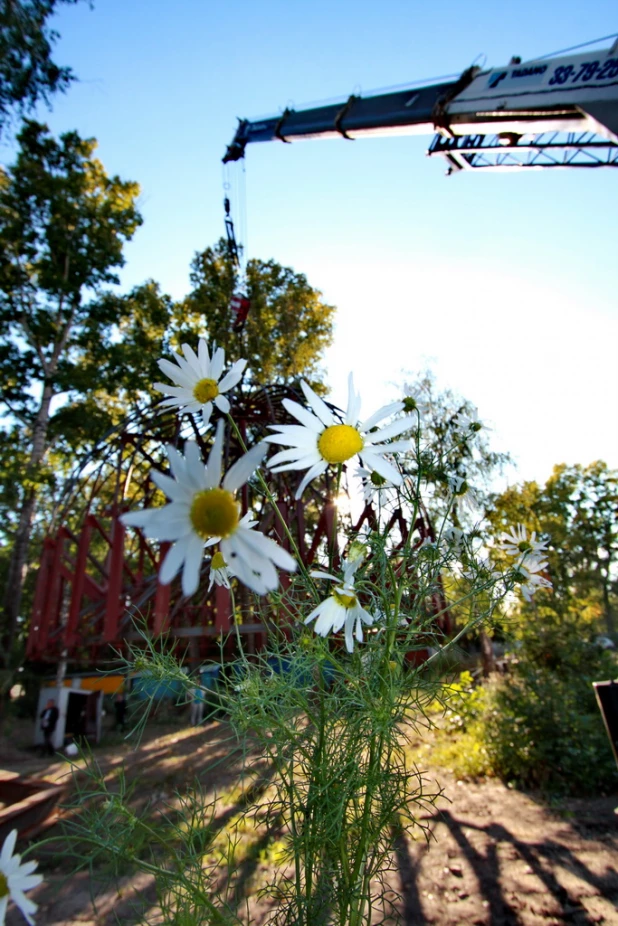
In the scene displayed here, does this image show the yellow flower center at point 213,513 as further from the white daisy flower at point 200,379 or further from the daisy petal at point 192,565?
the white daisy flower at point 200,379

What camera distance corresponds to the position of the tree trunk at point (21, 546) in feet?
41.7

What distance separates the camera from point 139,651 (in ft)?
4.17

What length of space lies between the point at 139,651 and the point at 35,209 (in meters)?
16.3

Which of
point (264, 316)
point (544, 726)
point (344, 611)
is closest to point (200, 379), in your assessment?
point (344, 611)

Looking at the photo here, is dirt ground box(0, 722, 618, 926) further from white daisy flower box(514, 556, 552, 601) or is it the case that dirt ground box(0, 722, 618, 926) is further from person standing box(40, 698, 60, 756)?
person standing box(40, 698, 60, 756)

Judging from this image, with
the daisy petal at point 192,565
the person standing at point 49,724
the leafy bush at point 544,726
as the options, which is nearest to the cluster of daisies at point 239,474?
the daisy petal at point 192,565

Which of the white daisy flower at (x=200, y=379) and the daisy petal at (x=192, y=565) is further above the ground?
the white daisy flower at (x=200, y=379)

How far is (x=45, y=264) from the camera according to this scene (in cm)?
1407

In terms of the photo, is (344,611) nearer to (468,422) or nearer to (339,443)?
(339,443)

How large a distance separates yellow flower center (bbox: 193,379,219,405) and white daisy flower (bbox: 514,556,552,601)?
2.64 ft

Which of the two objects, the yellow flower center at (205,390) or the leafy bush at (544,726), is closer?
the yellow flower center at (205,390)

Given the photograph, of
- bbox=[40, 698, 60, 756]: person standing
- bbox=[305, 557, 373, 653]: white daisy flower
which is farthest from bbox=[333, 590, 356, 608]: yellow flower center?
bbox=[40, 698, 60, 756]: person standing

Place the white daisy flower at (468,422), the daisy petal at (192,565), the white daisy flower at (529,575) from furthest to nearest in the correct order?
1. the white daisy flower at (468,422)
2. the white daisy flower at (529,575)
3. the daisy petal at (192,565)

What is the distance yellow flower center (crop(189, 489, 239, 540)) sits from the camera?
60 cm
